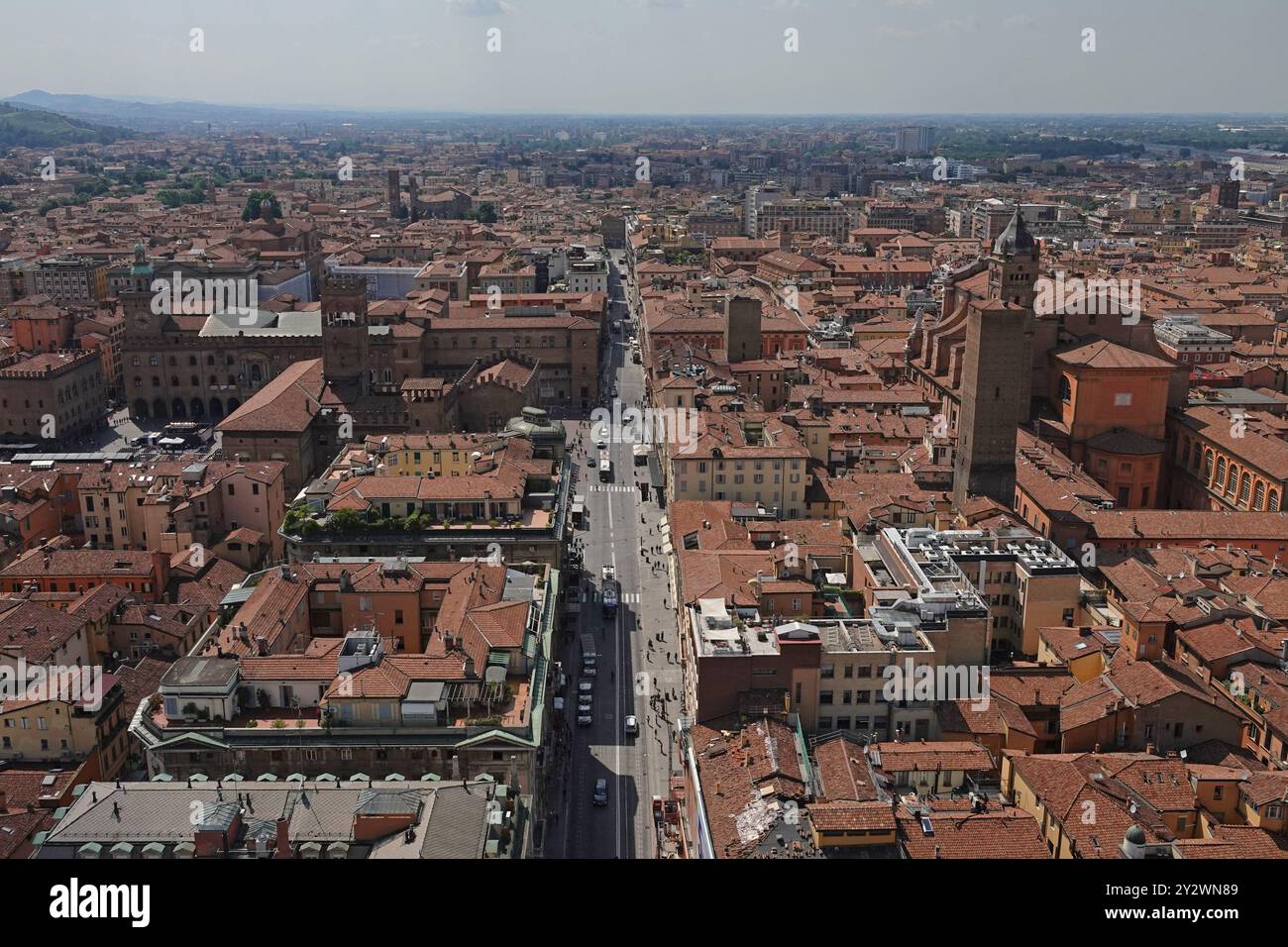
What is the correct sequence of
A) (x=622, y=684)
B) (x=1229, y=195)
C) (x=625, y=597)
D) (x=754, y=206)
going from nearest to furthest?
(x=622, y=684) < (x=625, y=597) < (x=754, y=206) < (x=1229, y=195)

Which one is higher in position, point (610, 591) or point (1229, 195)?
point (1229, 195)

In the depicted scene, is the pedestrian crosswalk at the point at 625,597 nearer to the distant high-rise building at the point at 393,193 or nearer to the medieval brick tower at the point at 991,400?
the medieval brick tower at the point at 991,400

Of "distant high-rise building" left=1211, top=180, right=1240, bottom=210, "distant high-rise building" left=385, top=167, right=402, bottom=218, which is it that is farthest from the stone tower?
"distant high-rise building" left=1211, top=180, right=1240, bottom=210

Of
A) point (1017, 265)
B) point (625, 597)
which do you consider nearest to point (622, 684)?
point (625, 597)

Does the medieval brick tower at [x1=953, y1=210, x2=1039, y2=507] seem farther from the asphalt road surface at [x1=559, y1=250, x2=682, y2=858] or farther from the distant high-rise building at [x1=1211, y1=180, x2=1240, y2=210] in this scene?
the distant high-rise building at [x1=1211, y1=180, x2=1240, y2=210]

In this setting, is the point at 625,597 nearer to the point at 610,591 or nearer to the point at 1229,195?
the point at 610,591

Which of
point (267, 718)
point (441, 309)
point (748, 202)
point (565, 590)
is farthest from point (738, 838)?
point (748, 202)

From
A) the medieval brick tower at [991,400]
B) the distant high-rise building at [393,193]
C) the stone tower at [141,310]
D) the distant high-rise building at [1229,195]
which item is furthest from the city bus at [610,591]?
the distant high-rise building at [1229,195]

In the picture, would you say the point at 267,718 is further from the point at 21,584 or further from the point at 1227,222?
the point at 1227,222
